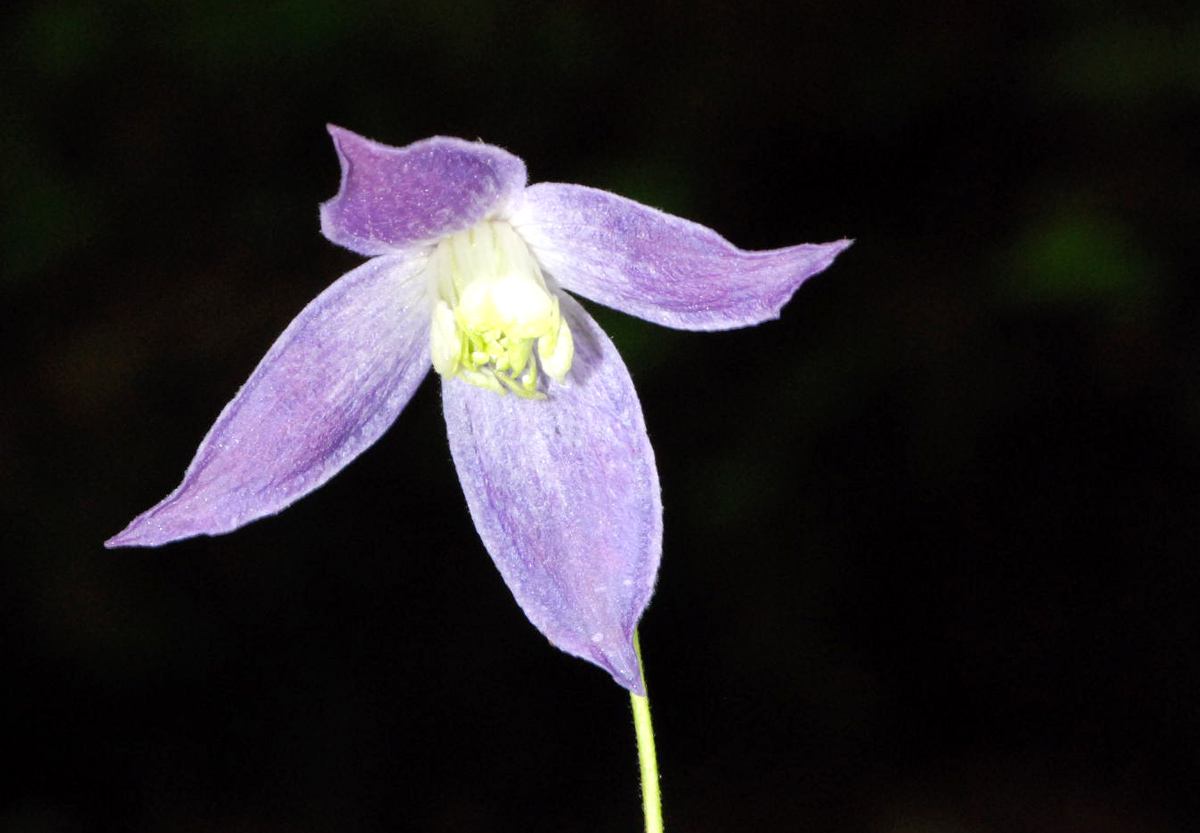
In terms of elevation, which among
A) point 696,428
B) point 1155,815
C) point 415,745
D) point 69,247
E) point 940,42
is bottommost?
point 1155,815

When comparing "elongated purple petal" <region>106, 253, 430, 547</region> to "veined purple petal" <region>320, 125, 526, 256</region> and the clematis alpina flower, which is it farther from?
"veined purple petal" <region>320, 125, 526, 256</region>

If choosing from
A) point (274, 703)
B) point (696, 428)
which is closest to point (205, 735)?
point (274, 703)

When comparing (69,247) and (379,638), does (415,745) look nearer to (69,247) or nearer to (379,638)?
(379,638)

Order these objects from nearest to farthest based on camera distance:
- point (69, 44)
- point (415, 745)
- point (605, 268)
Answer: point (605, 268)
point (69, 44)
point (415, 745)

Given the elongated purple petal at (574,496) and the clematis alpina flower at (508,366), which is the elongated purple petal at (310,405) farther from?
the elongated purple petal at (574,496)

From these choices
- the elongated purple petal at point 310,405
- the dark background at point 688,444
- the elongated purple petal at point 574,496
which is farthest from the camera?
the dark background at point 688,444

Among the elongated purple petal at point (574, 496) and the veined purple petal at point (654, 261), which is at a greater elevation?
the veined purple petal at point (654, 261)

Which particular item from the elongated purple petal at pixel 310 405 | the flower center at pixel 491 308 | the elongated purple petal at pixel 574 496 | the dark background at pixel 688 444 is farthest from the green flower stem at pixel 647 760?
the dark background at pixel 688 444

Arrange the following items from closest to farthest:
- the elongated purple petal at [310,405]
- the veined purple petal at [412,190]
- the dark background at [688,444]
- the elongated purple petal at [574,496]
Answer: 1. the veined purple petal at [412,190]
2. the elongated purple petal at [310,405]
3. the elongated purple petal at [574,496]
4. the dark background at [688,444]
